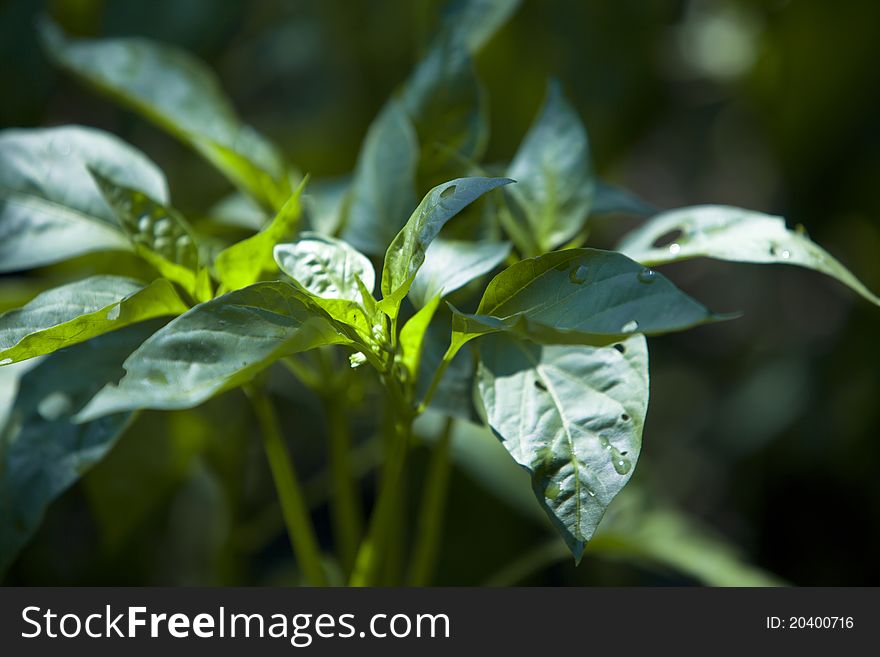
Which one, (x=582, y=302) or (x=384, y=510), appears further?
(x=384, y=510)

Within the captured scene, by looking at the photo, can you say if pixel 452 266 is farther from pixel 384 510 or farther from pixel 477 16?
pixel 477 16

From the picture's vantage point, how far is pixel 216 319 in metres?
0.36

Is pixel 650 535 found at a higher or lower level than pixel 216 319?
lower

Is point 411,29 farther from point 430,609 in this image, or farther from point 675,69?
point 430,609

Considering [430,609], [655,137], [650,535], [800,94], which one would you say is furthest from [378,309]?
[655,137]

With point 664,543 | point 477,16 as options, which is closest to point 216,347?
point 477,16

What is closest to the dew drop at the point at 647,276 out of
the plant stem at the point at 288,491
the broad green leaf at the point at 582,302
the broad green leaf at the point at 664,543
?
the broad green leaf at the point at 582,302

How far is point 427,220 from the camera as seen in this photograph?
0.37m

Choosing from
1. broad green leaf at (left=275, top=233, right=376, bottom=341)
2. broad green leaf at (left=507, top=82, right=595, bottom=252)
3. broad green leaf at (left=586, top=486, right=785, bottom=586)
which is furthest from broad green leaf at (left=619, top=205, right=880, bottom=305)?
broad green leaf at (left=586, top=486, right=785, bottom=586)

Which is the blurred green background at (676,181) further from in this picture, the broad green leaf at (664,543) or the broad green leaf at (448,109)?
the broad green leaf at (448,109)

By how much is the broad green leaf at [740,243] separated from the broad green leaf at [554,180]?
0.13ft

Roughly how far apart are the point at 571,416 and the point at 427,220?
0.11m

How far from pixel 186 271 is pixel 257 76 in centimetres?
94

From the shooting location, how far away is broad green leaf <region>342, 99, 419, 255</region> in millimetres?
525
